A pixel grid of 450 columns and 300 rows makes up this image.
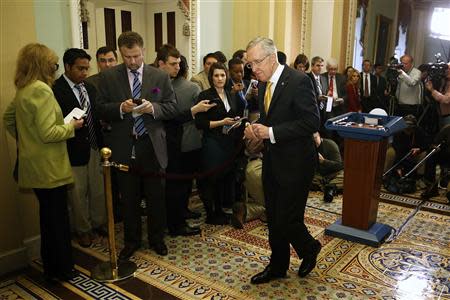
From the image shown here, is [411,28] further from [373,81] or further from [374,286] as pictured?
[374,286]

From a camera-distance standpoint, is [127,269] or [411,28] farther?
[411,28]

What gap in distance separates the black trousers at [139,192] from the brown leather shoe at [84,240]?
48cm

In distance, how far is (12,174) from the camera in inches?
129

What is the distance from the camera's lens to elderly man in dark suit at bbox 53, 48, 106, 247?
3420 mm

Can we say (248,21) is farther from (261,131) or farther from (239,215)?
(261,131)

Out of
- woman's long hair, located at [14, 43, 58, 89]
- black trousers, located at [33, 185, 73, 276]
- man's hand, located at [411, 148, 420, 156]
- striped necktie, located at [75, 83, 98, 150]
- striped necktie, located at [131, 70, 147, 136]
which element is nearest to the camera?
woman's long hair, located at [14, 43, 58, 89]

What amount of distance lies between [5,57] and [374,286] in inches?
126

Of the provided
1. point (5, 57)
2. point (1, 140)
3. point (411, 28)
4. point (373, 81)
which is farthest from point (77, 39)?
point (411, 28)

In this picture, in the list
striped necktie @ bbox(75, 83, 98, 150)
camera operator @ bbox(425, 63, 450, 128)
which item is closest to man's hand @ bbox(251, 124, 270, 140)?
striped necktie @ bbox(75, 83, 98, 150)

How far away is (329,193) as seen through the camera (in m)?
5.04

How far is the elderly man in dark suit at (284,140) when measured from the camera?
2674 millimetres

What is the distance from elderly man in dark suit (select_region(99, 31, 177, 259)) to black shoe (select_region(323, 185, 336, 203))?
93.2 inches

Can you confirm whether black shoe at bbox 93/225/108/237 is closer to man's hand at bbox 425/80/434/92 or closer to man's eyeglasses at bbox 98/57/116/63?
man's eyeglasses at bbox 98/57/116/63

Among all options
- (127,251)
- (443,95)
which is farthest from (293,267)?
(443,95)
